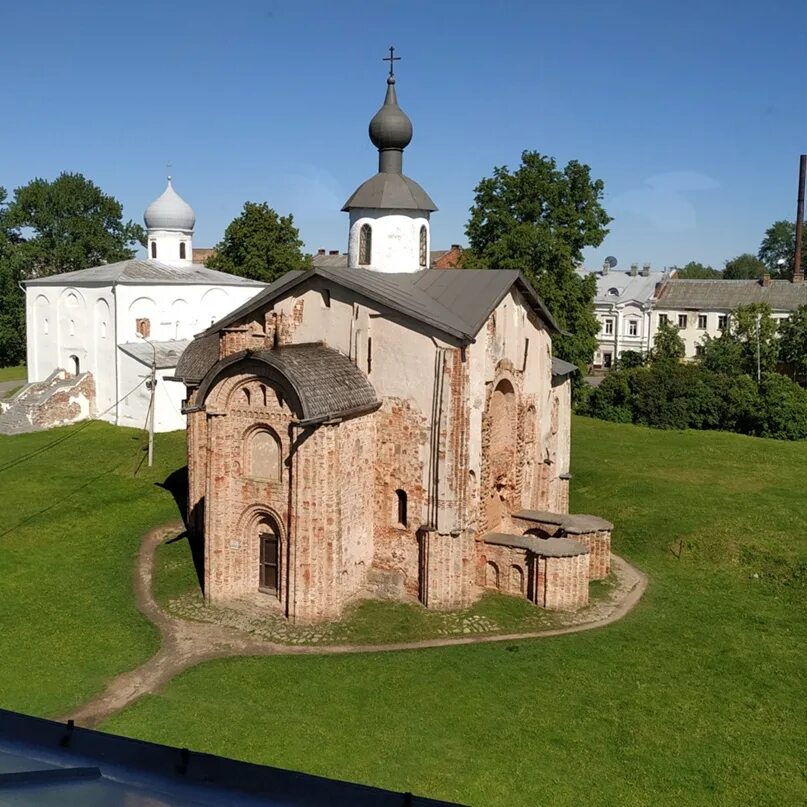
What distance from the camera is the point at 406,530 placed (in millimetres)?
16578

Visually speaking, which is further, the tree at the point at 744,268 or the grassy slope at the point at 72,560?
the tree at the point at 744,268

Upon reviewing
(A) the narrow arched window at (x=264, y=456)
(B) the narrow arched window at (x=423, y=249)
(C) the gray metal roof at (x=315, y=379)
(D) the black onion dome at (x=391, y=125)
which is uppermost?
(D) the black onion dome at (x=391, y=125)

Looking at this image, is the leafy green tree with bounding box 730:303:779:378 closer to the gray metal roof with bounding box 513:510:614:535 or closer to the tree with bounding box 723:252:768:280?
the gray metal roof with bounding box 513:510:614:535

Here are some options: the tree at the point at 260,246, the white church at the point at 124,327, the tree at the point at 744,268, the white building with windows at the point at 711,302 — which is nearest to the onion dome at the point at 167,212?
the white church at the point at 124,327

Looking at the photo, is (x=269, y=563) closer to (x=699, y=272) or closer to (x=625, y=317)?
(x=625, y=317)

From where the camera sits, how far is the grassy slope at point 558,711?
11000 mm

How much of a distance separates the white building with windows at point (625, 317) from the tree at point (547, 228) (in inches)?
760

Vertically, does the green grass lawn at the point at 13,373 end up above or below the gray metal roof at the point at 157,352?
below

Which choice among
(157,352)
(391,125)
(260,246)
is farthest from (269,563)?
(260,246)

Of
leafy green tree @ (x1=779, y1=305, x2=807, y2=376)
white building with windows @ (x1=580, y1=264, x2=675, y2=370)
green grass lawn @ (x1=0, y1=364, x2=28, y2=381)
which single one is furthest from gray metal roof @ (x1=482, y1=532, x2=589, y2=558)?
white building with windows @ (x1=580, y1=264, x2=675, y2=370)

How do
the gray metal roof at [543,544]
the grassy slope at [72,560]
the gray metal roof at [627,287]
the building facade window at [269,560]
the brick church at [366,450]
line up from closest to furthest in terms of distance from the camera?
the grassy slope at [72,560]
the brick church at [366,450]
the building facade window at [269,560]
the gray metal roof at [543,544]
the gray metal roof at [627,287]

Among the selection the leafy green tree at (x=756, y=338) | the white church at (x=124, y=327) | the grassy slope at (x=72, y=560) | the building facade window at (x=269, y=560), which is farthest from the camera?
the leafy green tree at (x=756, y=338)

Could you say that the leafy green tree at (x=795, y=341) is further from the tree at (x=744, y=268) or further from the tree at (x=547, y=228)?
the tree at (x=744, y=268)

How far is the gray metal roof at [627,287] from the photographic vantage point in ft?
184
